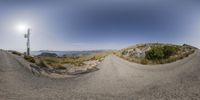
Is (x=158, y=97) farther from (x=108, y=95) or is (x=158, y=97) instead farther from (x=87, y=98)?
(x=87, y=98)

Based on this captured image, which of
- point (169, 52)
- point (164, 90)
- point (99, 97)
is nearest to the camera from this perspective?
point (99, 97)

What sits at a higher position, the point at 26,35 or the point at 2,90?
the point at 26,35

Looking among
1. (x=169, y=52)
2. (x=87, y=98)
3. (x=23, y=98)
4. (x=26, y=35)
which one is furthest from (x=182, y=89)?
(x=26, y=35)

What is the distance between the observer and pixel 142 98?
11.3 metres

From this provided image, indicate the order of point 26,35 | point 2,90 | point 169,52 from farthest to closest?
1. point 26,35
2. point 169,52
3. point 2,90

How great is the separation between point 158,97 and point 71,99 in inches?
177

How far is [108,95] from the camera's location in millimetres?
12641

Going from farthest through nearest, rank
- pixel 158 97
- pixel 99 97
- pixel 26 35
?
1. pixel 26 35
2. pixel 99 97
3. pixel 158 97

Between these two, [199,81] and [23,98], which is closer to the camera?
[23,98]

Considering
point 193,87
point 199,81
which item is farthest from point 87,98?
point 199,81

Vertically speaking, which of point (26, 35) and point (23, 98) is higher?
point (26, 35)

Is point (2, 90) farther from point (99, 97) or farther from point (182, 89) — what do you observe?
point (182, 89)

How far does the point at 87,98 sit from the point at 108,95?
4.60 feet

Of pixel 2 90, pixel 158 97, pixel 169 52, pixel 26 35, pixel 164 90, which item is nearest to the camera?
pixel 158 97
